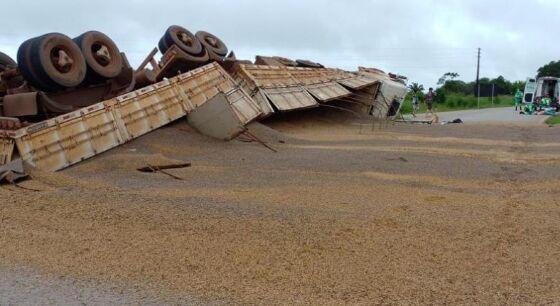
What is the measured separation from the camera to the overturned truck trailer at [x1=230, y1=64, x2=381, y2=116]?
15.2 meters

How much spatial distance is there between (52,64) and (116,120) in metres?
1.54

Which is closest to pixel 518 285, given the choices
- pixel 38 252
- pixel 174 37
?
pixel 38 252

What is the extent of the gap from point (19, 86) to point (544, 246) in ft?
33.8

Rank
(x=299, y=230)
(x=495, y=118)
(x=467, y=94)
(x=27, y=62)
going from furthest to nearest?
1. (x=467, y=94)
2. (x=495, y=118)
3. (x=27, y=62)
4. (x=299, y=230)

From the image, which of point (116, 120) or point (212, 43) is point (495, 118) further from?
point (116, 120)

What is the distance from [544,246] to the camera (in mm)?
5031

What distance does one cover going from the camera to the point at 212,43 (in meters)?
17.0

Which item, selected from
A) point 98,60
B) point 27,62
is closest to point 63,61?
point 27,62

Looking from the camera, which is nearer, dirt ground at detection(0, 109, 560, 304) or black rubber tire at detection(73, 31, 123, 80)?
dirt ground at detection(0, 109, 560, 304)

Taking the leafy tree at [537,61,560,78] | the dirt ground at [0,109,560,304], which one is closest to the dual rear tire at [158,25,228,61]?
the dirt ground at [0,109,560,304]

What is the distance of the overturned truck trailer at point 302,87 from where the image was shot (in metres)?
15.2

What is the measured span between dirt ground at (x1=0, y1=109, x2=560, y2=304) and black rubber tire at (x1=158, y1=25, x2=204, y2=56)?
18.8ft

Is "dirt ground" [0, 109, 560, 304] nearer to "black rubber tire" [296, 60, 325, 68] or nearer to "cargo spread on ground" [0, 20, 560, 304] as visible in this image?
"cargo spread on ground" [0, 20, 560, 304]

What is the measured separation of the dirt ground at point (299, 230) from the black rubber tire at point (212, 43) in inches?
277
